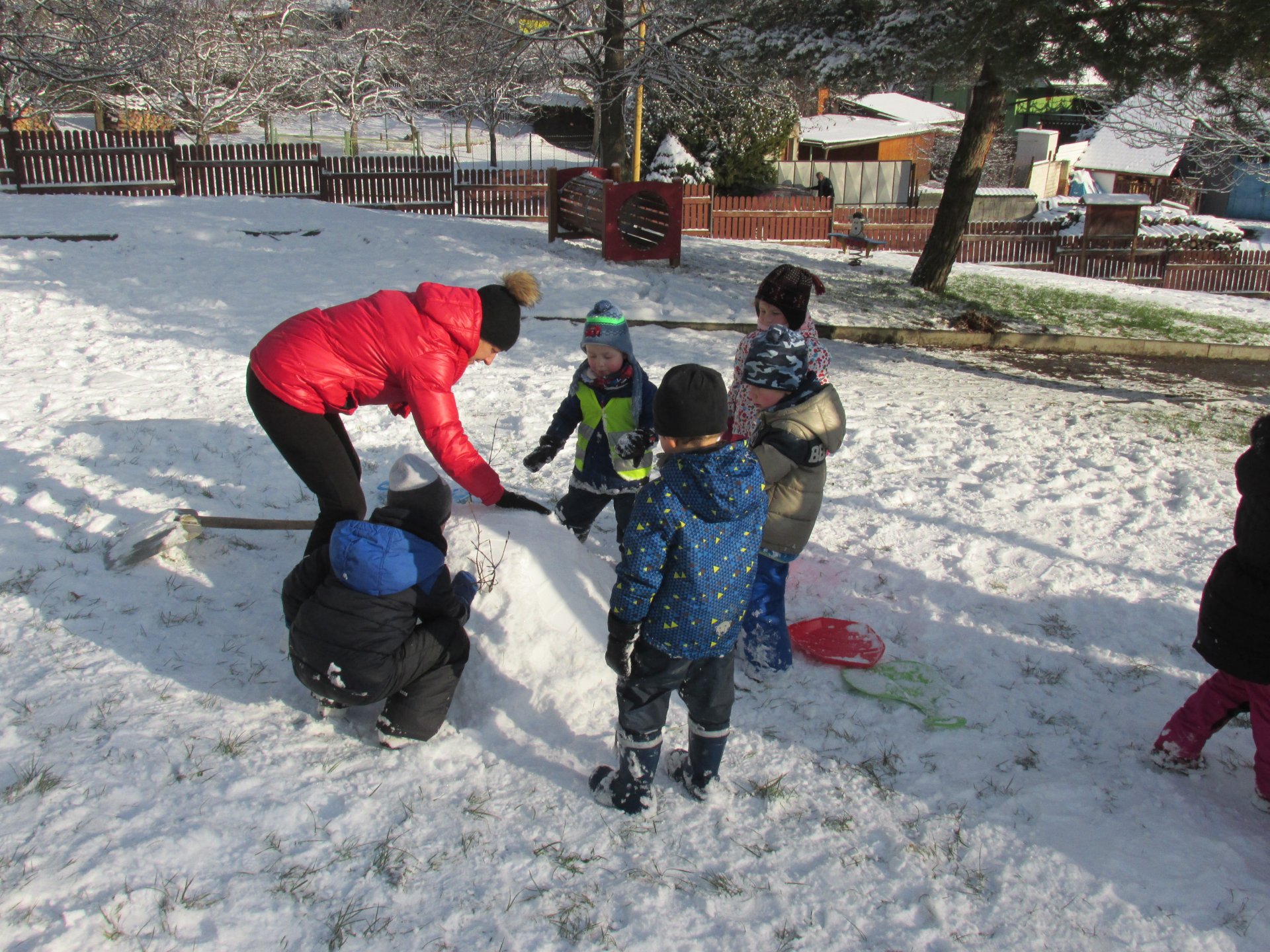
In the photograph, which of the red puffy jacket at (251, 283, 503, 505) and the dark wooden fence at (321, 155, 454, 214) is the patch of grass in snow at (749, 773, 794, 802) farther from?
the dark wooden fence at (321, 155, 454, 214)

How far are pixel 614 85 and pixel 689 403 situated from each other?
15313 mm

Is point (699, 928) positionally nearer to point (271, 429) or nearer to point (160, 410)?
point (271, 429)

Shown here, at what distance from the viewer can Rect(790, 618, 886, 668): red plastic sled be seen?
12.3 feet

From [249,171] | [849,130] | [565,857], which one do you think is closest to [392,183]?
[249,171]

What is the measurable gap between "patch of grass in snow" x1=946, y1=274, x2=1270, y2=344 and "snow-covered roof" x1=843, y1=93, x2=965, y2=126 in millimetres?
25822

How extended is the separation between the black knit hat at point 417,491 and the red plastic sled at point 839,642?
1.68 metres

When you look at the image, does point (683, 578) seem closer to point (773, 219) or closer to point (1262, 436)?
point (1262, 436)

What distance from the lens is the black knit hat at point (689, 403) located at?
255 cm

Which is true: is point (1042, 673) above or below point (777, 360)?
below

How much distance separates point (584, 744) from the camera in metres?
3.20

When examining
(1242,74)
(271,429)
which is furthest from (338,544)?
(1242,74)

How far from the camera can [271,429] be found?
3.37 m

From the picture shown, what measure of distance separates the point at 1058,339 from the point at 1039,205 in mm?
21833

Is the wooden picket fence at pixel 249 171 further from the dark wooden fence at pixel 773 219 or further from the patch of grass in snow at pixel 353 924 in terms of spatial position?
the patch of grass in snow at pixel 353 924
